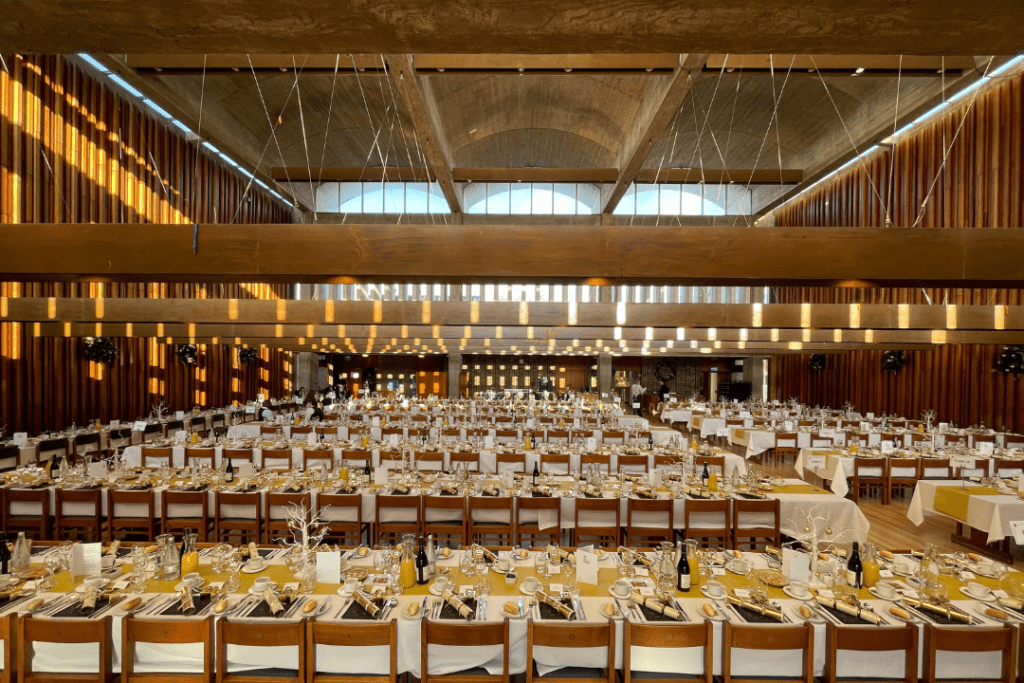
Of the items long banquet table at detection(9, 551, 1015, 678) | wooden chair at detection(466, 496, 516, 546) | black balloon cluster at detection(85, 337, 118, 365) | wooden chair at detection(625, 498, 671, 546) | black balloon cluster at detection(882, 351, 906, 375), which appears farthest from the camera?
black balloon cluster at detection(882, 351, 906, 375)

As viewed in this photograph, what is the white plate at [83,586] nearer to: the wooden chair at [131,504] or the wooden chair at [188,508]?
the wooden chair at [188,508]

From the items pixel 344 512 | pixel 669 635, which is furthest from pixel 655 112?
pixel 669 635

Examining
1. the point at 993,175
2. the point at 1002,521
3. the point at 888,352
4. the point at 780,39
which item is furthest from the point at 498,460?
the point at 888,352

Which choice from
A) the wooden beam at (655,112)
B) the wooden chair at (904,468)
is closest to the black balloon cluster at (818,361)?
the wooden beam at (655,112)

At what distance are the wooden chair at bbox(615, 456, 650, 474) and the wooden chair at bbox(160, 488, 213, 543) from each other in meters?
5.56

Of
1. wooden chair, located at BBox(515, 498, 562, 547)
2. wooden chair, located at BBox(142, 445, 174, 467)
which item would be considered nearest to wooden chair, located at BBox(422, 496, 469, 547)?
wooden chair, located at BBox(515, 498, 562, 547)

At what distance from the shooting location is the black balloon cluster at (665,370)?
95.7 feet

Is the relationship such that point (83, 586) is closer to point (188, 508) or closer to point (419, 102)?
point (188, 508)

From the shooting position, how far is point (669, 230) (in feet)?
15.8

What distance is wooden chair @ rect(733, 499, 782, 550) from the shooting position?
216 inches

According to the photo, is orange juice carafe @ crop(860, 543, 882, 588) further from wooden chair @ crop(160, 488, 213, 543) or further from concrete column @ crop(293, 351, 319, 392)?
concrete column @ crop(293, 351, 319, 392)

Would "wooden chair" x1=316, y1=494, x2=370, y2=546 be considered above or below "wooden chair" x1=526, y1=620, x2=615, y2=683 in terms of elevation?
below

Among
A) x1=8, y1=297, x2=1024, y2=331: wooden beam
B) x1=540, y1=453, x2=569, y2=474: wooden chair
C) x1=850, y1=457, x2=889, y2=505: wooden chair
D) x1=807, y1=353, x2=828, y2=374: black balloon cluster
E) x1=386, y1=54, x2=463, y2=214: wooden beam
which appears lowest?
x1=850, y1=457, x2=889, y2=505: wooden chair

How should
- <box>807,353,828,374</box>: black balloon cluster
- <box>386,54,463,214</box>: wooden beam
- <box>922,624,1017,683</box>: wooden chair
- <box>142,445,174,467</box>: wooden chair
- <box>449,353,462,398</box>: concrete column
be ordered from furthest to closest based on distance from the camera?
<box>449,353,462,398</box>: concrete column, <box>807,353,828,374</box>: black balloon cluster, <box>386,54,463,214</box>: wooden beam, <box>142,445,174,467</box>: wooden chair, <box>922,624,1017,683</box>: wooden chair
